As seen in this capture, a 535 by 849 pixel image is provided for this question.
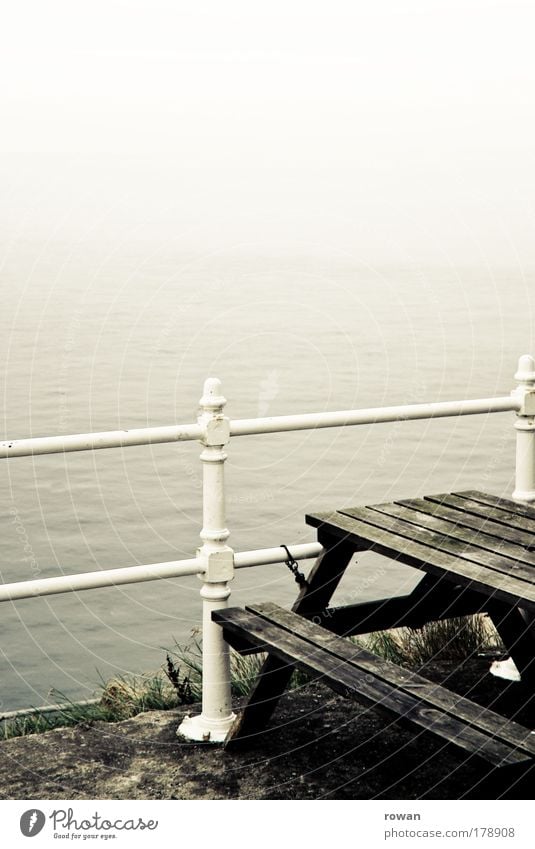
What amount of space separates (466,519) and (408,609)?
37 cm

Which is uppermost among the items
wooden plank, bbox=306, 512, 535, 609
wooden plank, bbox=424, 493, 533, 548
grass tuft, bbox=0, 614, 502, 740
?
wooden plank, bbox=424, 493, 533, 548

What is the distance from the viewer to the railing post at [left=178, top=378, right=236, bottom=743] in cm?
428

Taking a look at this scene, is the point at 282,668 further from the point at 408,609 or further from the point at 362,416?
the point at 362,416

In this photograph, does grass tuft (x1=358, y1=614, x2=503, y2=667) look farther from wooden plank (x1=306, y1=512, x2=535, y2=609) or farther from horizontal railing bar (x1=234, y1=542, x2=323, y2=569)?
wooden plank (x1=306, y1=512, x2=535, y2=609)

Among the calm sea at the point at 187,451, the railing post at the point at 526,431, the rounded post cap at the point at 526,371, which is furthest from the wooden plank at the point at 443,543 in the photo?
the calm sea at the point at 187,451

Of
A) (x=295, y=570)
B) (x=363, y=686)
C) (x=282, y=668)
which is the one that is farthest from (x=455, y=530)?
(x=363, y=686)

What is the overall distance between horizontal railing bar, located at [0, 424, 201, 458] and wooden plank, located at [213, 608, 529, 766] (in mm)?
607

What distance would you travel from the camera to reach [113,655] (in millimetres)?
7480

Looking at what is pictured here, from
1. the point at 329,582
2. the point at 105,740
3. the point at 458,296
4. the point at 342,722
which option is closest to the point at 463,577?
the point at 329,582

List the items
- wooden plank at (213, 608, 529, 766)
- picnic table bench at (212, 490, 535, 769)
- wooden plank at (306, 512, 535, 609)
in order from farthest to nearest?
wooden plank at (306, 512, 535, 609) → picnic table bench at (212, 490, 535, 769) → wooden plank at (213, 608, 529, 766)

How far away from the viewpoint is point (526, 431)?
4977 mm

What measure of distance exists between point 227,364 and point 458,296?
17.8m

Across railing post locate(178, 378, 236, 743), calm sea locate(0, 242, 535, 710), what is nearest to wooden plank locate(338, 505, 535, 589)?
railing post locate(178, 378, 236, 743)

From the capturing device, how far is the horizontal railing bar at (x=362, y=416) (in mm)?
4375
